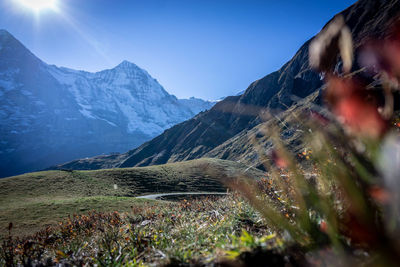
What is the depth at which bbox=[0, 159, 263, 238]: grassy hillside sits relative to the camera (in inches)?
1123

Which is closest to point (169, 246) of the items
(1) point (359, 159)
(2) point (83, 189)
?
(1) point (359, 159)

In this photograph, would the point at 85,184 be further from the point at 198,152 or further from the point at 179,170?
the point at 198,152

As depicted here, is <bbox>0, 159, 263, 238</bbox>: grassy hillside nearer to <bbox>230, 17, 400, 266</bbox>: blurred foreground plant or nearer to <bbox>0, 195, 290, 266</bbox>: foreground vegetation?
<bbox>0, 195, 290, 266</bbox>: foreground vegetation

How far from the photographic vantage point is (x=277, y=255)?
2.06 m

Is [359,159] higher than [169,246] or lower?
higher

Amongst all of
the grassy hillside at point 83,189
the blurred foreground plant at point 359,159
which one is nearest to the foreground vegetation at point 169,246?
the blurred foreground plant at point 359,159

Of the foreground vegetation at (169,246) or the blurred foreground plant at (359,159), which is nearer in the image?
the blurred foreground plant at (359,159)

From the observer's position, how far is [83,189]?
4894cm

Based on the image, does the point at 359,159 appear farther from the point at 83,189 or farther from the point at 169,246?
the point at 83,189

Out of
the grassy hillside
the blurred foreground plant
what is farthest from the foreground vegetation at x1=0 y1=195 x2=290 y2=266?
the grassy hillside

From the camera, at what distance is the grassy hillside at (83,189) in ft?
93.6

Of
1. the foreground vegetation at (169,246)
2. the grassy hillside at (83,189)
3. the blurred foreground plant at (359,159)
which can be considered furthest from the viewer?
the grassy hillside at (83,189)

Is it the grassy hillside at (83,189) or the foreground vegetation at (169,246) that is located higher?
the grassy hillside at (83,189)

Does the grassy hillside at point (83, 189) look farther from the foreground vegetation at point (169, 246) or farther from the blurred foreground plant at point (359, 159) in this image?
the blurred foreground plant at point (359, 159)
